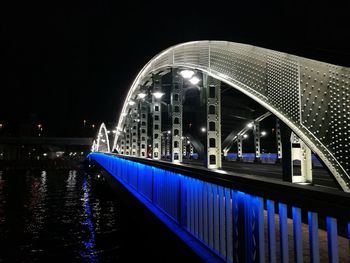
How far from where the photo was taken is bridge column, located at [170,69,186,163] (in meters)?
17.9

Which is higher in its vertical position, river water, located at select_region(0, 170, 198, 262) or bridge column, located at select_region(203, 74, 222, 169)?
bridge column, located at select_region(203, 74, 222, 169)

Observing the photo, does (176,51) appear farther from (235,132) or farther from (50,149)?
(50,149)

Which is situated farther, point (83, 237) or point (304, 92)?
point (83, 237)

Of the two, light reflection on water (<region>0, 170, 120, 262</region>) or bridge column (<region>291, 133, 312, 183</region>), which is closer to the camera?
light reflection on water (<region>0, 170, 120, 262</region>)

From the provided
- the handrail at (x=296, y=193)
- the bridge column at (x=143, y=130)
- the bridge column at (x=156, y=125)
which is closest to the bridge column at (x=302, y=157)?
the handrail at (x=296, y=193)

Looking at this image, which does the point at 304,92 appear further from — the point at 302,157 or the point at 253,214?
the point at 253,214

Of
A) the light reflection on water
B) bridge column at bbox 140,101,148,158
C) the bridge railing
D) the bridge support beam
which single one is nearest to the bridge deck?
the bridge support beam

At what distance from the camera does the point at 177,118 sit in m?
18.4

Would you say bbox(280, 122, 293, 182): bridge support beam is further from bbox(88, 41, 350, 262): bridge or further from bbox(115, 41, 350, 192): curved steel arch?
bbox(115, 41, 350, 192): curved steel arch

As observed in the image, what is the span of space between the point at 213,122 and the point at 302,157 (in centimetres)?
393

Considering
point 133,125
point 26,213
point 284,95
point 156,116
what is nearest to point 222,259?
point 284,95

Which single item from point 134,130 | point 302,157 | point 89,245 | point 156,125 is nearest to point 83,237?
point 89,245

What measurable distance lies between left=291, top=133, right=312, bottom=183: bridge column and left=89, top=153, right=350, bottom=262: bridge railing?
3.33m

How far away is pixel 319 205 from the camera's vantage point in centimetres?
252
